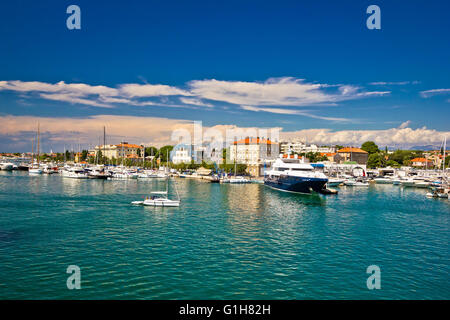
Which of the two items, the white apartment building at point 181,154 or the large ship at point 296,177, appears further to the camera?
the white apartment building at point 181,154

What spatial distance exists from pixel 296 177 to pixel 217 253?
46543 mm

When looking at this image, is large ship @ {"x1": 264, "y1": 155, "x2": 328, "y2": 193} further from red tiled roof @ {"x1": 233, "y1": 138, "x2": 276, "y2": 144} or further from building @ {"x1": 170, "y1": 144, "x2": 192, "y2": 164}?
building @ {"x1": 170, "y1": 144, "x2": 192, "y2": 164}

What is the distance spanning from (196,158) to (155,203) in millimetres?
119933

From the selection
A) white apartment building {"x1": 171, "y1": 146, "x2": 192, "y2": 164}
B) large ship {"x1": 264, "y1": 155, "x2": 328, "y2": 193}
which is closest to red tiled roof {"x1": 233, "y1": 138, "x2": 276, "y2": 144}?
white apartment building {"x1": 171, "y1": 146, "x2": 192, "y2": 164}

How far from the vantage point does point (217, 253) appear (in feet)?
83.0

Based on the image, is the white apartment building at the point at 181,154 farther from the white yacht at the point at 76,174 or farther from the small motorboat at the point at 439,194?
the small motorboat at the point at 439,194

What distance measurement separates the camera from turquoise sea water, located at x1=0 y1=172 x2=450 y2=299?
18.7m

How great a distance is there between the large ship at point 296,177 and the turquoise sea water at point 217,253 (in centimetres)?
2119

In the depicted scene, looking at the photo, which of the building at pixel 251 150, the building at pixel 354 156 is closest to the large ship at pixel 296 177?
the building at pixel 251 150

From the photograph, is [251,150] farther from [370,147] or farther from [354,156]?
[370,147]

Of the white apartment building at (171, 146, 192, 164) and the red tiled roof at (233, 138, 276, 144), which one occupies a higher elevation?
the red tiled roof at (233, 138, 276, 144)

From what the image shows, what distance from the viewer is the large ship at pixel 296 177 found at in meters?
66.4

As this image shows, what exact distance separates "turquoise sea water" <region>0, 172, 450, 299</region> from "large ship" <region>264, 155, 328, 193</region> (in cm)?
2119
